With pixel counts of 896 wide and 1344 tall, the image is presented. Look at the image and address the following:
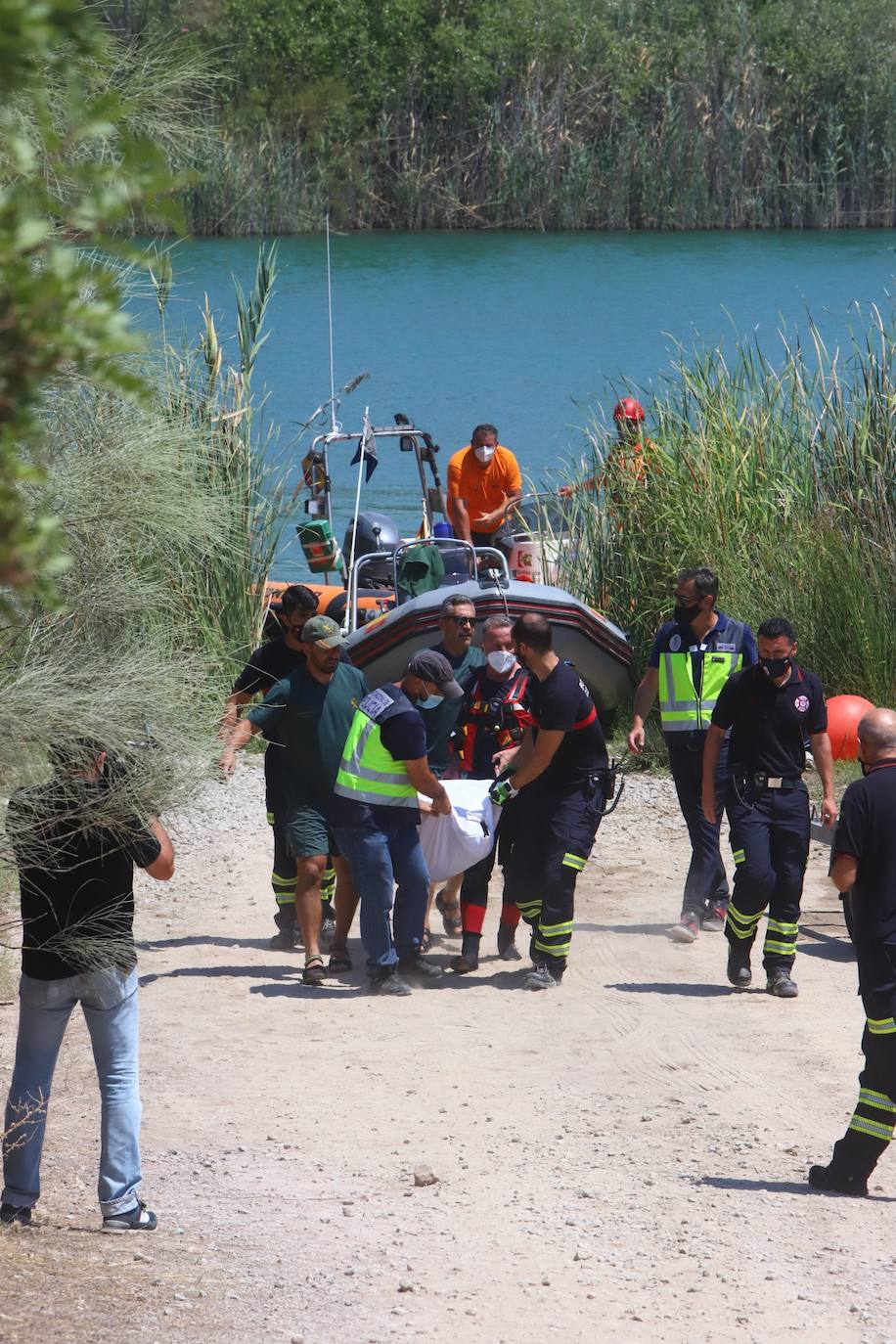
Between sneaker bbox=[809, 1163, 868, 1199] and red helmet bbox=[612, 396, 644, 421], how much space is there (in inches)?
293

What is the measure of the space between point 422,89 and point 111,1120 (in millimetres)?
35782

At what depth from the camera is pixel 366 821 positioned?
6.85 metres

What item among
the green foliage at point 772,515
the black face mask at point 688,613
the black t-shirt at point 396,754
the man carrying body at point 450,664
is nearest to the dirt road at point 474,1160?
the black t-shirt at point 396,754

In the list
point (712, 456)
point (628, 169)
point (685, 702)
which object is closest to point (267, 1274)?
point (685, 702)

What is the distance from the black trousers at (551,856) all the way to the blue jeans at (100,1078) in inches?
103

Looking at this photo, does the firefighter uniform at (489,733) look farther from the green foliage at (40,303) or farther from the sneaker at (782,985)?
the green foliage at (40,303)

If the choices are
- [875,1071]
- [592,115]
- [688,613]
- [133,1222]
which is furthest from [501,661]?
[592,115]

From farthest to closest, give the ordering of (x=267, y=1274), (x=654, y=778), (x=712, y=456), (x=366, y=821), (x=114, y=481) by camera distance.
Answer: (x=712, y=456) < (x=654, y=778) < (x=366, y=821) < (x=114, y=481) < (x=267, y=1274)

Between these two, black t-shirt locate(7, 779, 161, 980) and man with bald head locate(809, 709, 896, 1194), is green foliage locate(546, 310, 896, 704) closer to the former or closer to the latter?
man with bald head locate(809, 709, 896, 1194)

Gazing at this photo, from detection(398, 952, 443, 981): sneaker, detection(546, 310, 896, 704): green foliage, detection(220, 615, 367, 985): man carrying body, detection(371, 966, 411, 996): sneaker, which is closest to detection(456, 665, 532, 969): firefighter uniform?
detection(398, 952, 443, 981): sneaker

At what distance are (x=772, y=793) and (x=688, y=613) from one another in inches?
50.8

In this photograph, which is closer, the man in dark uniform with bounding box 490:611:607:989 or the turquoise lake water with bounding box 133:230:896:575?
the man in dark uniform with bounding box 490:611:607:989

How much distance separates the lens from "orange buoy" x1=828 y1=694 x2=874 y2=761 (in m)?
9.88

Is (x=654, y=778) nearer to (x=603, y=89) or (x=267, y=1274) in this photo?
(x=267, y=1274)
